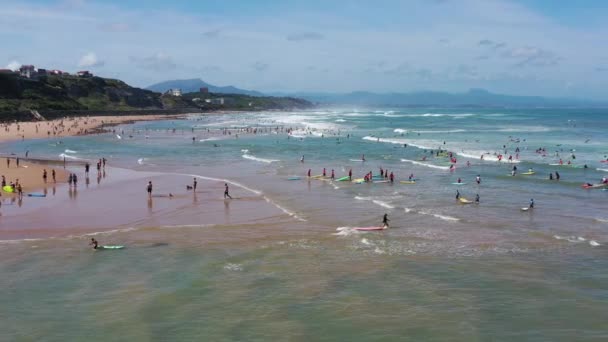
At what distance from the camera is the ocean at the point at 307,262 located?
1398cm

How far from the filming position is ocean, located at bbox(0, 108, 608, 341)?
45.9 feet

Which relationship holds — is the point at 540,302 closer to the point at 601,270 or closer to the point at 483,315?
the point at 483,315

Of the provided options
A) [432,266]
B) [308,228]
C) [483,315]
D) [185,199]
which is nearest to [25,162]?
[185,199]

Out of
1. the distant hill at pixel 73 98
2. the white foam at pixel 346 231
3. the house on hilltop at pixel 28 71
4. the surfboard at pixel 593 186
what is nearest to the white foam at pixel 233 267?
the white foam at pixel 346 231

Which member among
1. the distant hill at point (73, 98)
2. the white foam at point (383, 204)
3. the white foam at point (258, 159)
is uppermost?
the distant hill at point (73, 98)

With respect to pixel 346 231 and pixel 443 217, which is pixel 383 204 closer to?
pixel 443 217

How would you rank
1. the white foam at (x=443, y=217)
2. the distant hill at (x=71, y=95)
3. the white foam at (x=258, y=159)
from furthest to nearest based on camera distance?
the distant hill at (x=71, y=95) → the white foam at (x=258, y=159) → the white foam at (x=443, y=217)

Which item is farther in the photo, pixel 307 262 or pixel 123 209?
pixel 123 209

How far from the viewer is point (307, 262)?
18.9m

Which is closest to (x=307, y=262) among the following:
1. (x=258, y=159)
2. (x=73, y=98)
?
(x=258, y=159)

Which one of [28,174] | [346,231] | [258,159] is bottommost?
[346,231]

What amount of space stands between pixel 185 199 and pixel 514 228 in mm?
16530

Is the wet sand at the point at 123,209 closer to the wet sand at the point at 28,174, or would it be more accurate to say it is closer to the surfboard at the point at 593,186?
the wet sand at the point at 28,174

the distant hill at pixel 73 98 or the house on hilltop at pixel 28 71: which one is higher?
the house on hilltop at pixel 28 71
